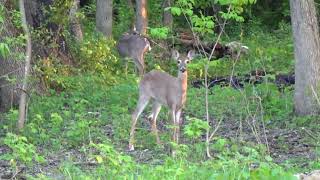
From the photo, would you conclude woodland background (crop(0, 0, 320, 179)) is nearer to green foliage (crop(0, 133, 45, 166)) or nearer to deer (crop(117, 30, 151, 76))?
green foliage (crop(0, 133, 45, 166))

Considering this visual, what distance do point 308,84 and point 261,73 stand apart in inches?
167

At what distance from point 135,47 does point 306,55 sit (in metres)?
8.88

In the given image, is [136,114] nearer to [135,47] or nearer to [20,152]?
[20,152]

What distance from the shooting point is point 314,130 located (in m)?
11.8

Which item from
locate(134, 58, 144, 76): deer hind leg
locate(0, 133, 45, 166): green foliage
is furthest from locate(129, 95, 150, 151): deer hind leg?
locate(134, 58, 144, 76): deer hind leg

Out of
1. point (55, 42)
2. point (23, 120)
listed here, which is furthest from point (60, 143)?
point (55, 42)

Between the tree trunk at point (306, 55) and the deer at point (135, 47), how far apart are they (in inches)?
306

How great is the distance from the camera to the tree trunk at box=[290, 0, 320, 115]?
12469 mm

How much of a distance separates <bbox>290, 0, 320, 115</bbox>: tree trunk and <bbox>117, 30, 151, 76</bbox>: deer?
25.5 ft

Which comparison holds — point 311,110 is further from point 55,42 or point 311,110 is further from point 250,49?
point 250,49

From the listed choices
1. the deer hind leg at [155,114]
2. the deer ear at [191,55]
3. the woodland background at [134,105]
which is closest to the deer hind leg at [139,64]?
the woodland background at [134,105]

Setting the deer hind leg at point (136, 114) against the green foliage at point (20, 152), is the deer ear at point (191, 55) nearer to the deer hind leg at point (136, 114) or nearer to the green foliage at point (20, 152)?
the deer hind leg at point (136, 114)

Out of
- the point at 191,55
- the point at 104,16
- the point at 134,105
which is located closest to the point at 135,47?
the point at 104,16

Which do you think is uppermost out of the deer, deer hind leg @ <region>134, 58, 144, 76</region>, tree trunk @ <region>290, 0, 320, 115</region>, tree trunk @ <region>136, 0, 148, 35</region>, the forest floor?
tree trunk @ <region>136, 0, 148, 35</region>
